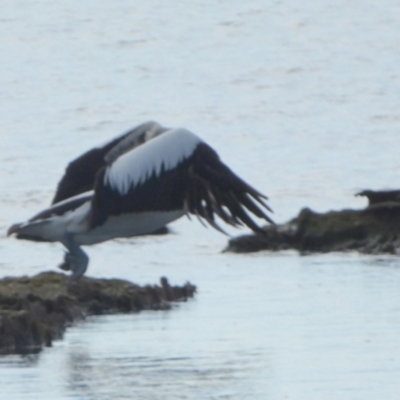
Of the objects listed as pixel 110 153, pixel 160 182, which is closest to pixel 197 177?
pixel 160 182

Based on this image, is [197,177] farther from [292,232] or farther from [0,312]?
[292,232]

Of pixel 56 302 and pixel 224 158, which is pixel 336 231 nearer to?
pixel 56 302

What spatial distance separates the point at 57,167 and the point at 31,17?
30.8m

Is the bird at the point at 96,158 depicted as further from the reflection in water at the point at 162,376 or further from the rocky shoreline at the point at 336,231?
the rocky shoreline at the point at 336,231

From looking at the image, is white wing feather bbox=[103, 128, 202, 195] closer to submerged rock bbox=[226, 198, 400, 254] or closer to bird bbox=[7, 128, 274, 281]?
bird bbox=[7, 128, 274, 281]

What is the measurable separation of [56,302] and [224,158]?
18016mm

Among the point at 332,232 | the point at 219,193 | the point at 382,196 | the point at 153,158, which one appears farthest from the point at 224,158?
the point at 153,158

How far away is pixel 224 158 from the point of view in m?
30.9

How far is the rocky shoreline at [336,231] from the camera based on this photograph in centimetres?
1870

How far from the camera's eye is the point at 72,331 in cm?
1245

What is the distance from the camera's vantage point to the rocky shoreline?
61.4ft

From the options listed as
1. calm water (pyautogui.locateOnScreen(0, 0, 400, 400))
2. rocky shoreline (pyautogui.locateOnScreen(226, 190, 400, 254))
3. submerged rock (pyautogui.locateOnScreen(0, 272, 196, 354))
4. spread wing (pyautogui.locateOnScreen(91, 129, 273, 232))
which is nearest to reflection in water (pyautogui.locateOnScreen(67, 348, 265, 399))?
calm water (pyautogui.locateOnScreen(0, 0, 400, 400))

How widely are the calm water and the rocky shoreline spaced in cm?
55

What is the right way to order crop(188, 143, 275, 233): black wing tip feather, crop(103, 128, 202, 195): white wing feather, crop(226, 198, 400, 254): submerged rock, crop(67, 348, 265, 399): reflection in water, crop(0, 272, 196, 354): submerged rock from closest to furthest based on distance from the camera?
1. crop(67, 348, 265, 399): reflection in water
2. crop(0, 272, 196, 354): submerged rock
3. crop(103, 128, 202, 195): white wing feather
4. crop(188, 143, 275, 233): black wing tip feather
5. crop(226, 198, 400, 254): submerged rock
